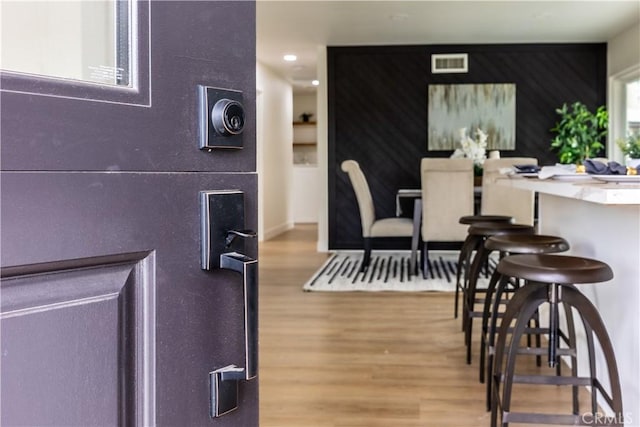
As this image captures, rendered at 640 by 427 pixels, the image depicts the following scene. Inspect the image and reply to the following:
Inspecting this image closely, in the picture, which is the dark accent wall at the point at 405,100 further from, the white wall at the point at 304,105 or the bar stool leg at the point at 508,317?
the bar stool leg at the point at 508,317

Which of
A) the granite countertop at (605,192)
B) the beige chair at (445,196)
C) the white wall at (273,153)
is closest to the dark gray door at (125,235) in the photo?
the granite countertop at (605,192)

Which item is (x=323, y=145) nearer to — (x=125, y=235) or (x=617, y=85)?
(x=617, y=85)

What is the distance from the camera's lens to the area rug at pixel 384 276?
486 centimetres

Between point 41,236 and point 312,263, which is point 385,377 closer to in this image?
point 41,236

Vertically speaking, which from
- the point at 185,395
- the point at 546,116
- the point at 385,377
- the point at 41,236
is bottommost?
the point at 385,377

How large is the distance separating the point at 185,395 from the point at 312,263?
5.64m

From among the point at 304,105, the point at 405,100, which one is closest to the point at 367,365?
the point at 405,100

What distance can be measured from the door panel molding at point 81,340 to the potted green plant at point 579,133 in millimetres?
6675

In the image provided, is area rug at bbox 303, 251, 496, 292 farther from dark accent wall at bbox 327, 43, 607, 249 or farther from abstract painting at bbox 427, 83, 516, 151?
abstract painting at bbox 427, 83, 516, 151

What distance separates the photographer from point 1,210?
486 millimetres

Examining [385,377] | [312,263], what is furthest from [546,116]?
[385,377]

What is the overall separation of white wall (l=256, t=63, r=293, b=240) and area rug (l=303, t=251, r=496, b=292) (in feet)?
6.40

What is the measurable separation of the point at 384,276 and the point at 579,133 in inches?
118

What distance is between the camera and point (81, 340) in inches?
22.0
